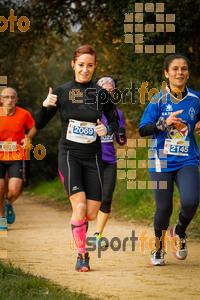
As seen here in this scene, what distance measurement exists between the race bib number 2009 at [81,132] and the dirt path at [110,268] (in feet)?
4.34

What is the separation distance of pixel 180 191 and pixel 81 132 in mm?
1170

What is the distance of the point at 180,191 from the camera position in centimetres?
554

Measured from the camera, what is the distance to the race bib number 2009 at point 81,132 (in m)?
5.41

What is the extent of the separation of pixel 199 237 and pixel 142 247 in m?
1.20

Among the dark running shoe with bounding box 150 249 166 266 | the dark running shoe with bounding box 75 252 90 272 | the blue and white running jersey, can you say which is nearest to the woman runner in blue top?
the blue and white running jersey

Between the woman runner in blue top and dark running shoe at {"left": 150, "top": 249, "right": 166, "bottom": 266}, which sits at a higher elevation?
the woman runner in blue top

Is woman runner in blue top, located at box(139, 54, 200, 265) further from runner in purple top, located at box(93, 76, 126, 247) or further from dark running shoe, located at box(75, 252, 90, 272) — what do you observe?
runner in purple top, located at box(93, 76, 126, 247)

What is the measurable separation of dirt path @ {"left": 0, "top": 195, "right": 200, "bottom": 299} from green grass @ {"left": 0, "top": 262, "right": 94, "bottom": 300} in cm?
20

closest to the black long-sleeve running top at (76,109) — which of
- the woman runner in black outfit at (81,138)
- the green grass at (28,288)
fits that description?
the woman runner in black outfit at (81,138)

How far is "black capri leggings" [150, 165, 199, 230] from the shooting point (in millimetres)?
5461

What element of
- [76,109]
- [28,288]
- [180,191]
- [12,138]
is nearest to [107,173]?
[180,191]

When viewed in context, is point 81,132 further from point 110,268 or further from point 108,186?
point 108,186

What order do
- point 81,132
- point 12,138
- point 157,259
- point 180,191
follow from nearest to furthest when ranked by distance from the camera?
Answer: 1. point 81,132
2. point 180,191
3. point 157,259
4. point 12,138

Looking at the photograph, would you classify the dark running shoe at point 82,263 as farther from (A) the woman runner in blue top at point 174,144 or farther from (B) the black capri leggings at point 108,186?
(B) the black capri leggings at point 108,186
